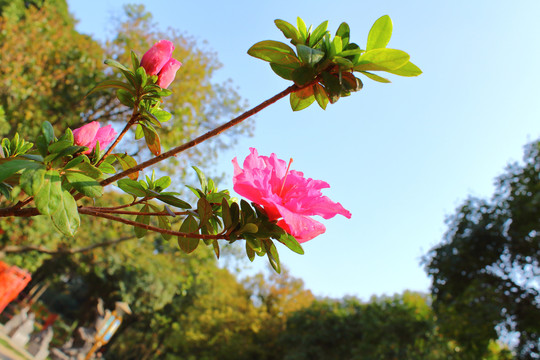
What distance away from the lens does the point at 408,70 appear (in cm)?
80

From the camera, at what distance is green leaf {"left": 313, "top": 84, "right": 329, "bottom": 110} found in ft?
2.93

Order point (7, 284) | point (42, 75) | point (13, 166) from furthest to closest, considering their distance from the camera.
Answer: point (42, 75) < point (7, 284) < point (13, 166)

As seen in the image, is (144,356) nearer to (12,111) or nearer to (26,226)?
(26,226)

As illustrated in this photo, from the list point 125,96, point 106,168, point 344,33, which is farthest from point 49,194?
point 344,33

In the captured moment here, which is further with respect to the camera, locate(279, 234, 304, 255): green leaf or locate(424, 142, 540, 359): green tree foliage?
locate(424, 142, 540, 359): green tree foliage

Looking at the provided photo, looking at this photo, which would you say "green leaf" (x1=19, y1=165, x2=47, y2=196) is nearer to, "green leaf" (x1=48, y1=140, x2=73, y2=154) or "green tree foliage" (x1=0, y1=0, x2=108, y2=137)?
"green leaf" (x1=48, y1=140, x2=73, y2=154)

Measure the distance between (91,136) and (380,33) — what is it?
2.44 ft

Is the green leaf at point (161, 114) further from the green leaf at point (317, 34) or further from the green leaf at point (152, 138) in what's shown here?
the green leaf at point (317, 34)

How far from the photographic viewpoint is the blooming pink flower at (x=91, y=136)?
0.96 m

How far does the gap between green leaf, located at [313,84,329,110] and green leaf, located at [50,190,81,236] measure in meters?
0.57

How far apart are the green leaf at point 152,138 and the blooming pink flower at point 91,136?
0.32ft

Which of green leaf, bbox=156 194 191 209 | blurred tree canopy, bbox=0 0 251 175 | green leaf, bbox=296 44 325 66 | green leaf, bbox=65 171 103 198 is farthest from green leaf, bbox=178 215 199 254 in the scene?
blurred tree canopy, bbox=0 0 251 175

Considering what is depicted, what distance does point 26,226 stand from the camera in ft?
28.4

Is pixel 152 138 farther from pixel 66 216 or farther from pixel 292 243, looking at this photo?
pixel 292 243
